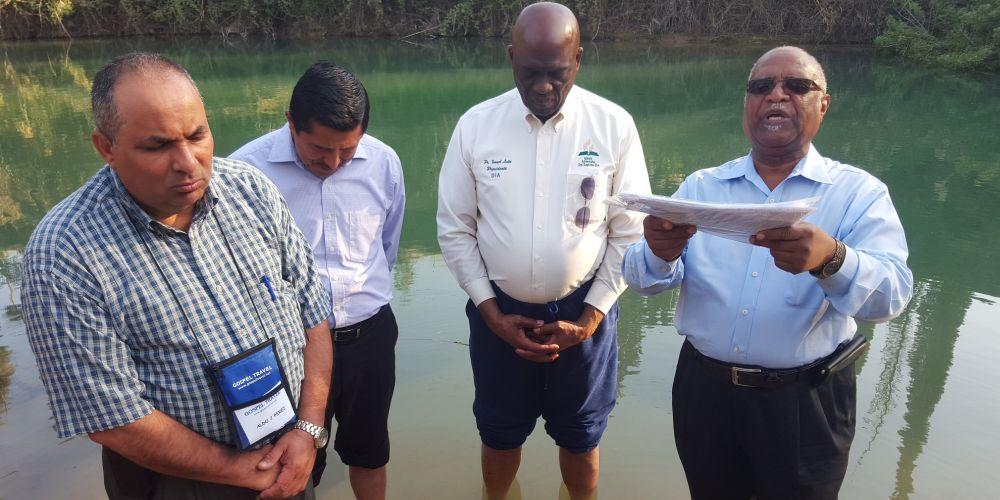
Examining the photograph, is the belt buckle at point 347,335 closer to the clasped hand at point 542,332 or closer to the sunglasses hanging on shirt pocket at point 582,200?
the clasped hand at point 542,332

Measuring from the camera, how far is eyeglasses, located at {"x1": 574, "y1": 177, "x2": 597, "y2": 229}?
7.45 ft

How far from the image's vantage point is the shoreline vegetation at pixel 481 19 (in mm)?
15627

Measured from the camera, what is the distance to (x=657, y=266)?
189 centimetres

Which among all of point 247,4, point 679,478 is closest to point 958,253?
point 679,478

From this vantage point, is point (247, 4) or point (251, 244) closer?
point (251, 244)

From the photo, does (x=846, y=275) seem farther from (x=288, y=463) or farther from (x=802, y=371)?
(x=288, y=463)

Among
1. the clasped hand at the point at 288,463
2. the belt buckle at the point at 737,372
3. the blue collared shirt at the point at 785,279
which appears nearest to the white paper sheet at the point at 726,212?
the blue collared shirt at the point at 785,279

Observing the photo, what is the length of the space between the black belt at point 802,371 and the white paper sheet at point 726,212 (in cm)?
45

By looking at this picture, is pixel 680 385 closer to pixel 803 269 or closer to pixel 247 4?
pixel 803 269

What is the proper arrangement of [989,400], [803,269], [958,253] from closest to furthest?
1. [803,269]
2. [989,400]
3. [958,253]

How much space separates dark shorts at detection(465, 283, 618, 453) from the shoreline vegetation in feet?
49.6

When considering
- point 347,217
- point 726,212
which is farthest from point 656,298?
point 726,212

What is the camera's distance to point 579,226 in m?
2.30

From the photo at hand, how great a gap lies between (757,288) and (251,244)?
1292 millimetres
